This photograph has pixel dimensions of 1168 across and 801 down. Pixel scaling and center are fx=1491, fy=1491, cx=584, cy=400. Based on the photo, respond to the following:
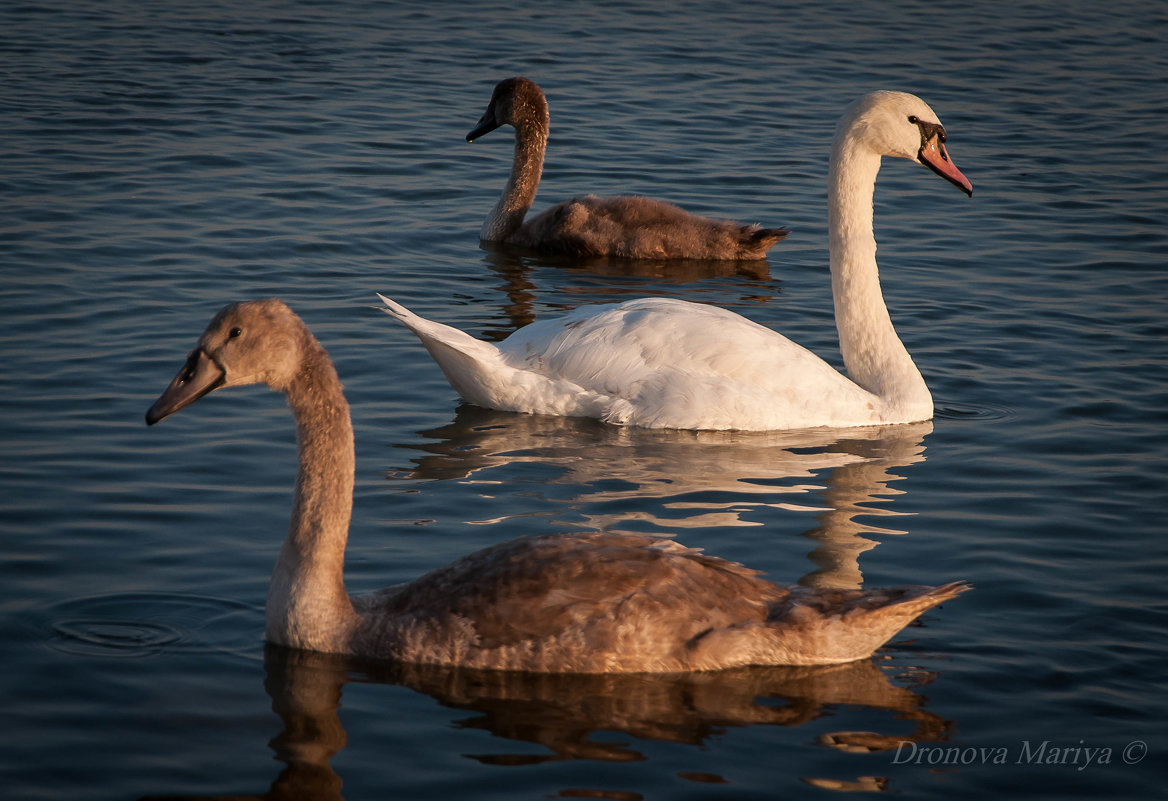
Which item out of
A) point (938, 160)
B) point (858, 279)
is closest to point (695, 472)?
point (858, 279)

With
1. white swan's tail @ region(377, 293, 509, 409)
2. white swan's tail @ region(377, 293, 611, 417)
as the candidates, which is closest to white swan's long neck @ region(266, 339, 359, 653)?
white swan's tail @ region(377, 293, 509, 409)

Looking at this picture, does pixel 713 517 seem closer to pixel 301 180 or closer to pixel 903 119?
pixel 903 119

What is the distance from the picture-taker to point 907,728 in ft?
17.5

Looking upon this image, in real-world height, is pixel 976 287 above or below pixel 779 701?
above

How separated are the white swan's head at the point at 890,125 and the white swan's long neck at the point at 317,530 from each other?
15.3 feet

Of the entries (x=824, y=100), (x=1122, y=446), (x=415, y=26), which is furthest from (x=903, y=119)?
(x=415, y=26)

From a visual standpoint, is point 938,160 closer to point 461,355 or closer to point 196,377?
point 461,355

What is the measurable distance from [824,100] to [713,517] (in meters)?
12.2

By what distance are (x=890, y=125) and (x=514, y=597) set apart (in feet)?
16.2

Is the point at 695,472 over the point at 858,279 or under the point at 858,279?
under

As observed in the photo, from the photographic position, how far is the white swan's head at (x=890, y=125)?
366 inches

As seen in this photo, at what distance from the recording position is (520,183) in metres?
13.7

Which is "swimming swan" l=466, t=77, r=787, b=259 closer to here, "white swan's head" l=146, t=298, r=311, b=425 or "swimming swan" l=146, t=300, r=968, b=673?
"swimming swan" l=146, t=300, r=968, b=673

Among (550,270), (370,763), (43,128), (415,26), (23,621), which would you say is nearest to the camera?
(370,763)
